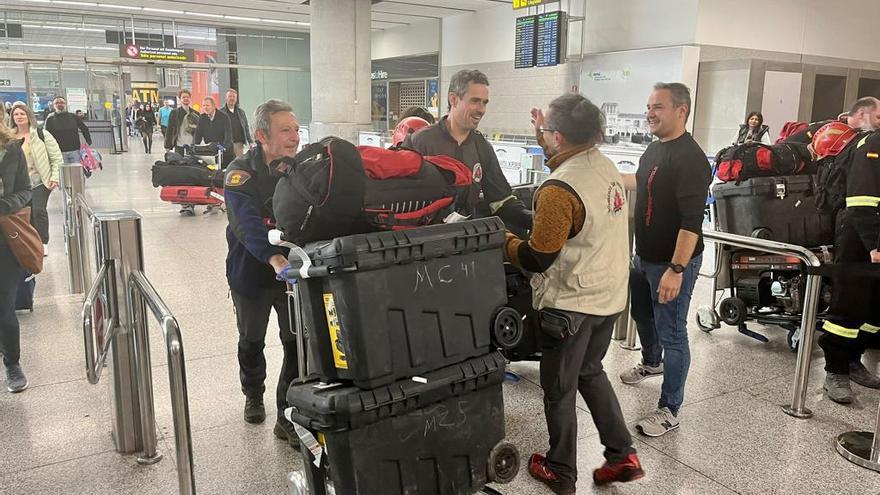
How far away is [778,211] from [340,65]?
38.3 feet

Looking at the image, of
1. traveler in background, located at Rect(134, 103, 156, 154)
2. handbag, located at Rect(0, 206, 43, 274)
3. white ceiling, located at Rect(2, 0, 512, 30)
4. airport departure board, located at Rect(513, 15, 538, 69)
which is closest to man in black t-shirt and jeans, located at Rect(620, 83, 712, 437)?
handbag, located at Rect(0, 206, 43, 274)

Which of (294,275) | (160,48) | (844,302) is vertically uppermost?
(160,48)

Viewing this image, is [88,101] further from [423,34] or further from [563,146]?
[563,146]

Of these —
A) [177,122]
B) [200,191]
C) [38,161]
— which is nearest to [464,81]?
[38,161]

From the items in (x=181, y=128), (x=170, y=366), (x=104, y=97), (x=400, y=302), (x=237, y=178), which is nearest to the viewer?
(x=400, y=302)

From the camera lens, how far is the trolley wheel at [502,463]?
213 cm

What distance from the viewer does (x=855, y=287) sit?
389cm

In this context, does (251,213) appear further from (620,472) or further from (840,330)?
(840,330)

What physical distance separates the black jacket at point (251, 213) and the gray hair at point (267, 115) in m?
0.11

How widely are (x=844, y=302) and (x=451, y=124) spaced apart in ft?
8.36

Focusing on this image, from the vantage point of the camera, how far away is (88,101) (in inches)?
768

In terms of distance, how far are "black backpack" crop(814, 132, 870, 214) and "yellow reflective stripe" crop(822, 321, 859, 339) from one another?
0.77 m

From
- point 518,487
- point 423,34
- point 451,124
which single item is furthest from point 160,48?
point 518,487

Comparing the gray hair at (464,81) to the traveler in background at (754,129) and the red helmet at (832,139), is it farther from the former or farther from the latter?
the traveler in background at (754,129)
